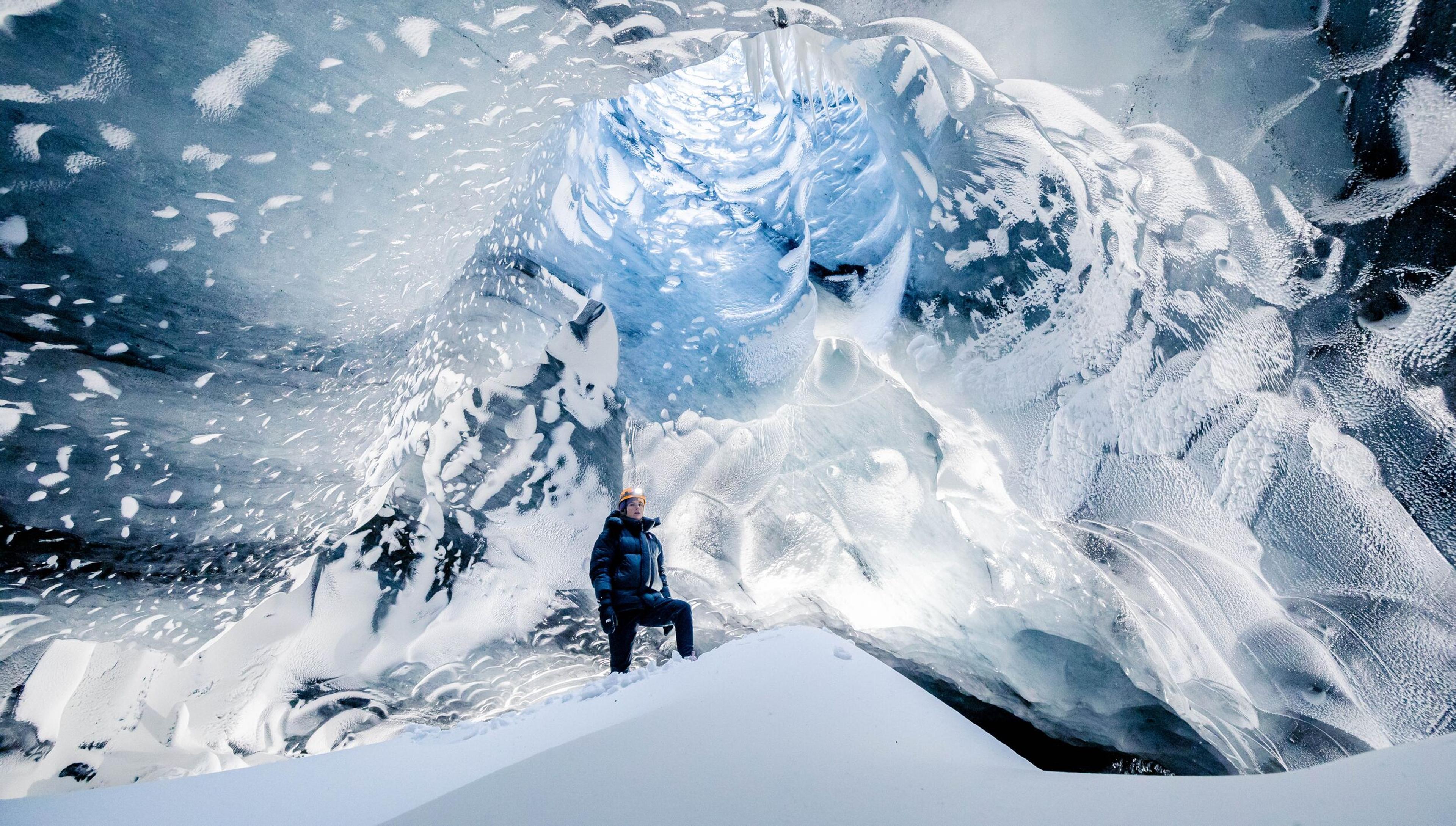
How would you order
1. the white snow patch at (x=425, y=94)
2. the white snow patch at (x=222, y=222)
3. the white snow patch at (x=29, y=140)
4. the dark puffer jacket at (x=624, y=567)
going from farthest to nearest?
the dark puffer jacket at (x=624, y=567) → the white snow patch at (x=425, y=94) → the white snow patch at (x=222, y=222) → the white snow patch at (x=29, y=140)

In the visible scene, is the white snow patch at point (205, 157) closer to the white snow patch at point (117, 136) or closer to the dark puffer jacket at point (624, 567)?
the white snow patch at point (117, 136)

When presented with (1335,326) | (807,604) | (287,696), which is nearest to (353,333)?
(287,696)

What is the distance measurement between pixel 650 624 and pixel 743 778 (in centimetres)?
152

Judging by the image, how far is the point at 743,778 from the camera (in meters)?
1.35

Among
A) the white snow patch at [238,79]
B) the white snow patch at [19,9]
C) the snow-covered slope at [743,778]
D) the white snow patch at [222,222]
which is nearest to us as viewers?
the snow-covered slope at [743,778]

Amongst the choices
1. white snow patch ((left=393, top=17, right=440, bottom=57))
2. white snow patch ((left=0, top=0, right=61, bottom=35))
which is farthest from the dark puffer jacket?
white snow patch ((left=0, top=0, right=61, bottom=35))

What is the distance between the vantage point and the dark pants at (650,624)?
109 inches

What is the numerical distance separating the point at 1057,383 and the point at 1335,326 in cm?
73

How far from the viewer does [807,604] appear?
323 centimetres

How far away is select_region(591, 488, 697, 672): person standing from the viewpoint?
2750 millimetres

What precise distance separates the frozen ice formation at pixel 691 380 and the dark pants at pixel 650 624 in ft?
1.43

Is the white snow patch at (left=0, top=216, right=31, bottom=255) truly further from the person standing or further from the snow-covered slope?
the person standing

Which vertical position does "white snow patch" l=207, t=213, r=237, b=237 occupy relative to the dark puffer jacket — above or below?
above

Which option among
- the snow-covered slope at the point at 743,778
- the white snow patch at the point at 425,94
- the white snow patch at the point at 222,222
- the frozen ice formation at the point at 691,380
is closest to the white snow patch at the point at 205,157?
the frozen ice formation at the point at 691,380
